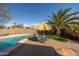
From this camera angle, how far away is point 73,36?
10.7 ft

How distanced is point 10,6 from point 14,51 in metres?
0.51

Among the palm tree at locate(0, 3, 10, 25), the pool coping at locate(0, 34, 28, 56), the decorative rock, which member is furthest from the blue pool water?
the decorative rock

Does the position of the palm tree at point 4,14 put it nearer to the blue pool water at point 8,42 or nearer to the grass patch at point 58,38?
the blue pool water at point 8,42

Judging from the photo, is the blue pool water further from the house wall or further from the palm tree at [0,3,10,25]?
the palm tree at [0,3,10,25]

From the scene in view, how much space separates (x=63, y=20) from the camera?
3287 mm

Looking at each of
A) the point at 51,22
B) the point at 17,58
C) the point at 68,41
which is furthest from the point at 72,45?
the point at 17,58

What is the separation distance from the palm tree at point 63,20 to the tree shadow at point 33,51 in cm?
23

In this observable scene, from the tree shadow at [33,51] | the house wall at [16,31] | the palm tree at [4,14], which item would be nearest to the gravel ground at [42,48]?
the tree shadow at [33,51]

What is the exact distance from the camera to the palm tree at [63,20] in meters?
3.25

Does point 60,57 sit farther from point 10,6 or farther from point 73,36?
point 10,6

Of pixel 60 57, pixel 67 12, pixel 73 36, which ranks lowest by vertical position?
pixel 60 57

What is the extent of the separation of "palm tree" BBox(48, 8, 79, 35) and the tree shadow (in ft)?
0.75

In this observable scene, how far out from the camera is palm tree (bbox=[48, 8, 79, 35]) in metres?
3.25

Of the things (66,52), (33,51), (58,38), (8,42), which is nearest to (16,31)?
(8,42)
